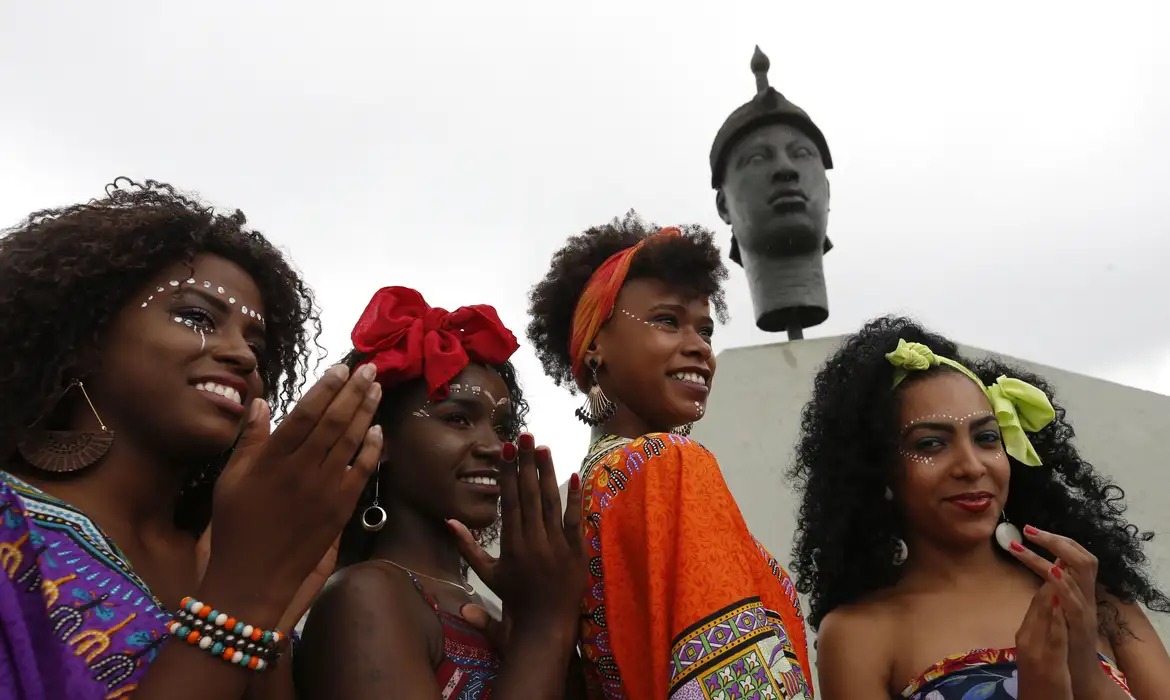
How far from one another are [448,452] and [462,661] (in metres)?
0.48

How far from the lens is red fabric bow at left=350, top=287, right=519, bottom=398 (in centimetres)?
238

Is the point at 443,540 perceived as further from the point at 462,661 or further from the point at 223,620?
the point at 223,620

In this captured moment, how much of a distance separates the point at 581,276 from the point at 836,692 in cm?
132

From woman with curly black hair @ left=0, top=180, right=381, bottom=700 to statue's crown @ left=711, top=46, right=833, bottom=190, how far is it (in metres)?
6.36

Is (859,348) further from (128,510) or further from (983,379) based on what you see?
(128,510)

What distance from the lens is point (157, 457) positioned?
6.29 feet

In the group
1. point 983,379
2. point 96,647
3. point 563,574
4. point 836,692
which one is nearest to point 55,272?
point 96,647

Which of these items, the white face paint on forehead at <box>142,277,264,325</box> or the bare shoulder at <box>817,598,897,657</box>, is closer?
the white face paint on forehead at <box>142,277,264,325</box>

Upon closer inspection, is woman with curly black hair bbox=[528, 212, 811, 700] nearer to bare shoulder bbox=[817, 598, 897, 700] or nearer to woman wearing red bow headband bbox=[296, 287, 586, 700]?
woman wearing red bow headband bbox=[296, 287, 586, 700]

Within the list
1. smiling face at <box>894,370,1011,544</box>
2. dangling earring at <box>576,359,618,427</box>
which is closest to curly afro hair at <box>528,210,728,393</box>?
dangling earring at <box>576,359,618,427</box>

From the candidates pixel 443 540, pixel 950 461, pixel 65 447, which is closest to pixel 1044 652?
pixel 950 461

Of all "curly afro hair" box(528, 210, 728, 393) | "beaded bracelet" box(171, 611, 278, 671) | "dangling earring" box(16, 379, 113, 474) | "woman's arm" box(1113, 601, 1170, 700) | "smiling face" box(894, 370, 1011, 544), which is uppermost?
"curly afro hair" box(528, 210, 728, 393)

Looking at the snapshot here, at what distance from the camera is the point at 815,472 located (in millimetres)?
3113

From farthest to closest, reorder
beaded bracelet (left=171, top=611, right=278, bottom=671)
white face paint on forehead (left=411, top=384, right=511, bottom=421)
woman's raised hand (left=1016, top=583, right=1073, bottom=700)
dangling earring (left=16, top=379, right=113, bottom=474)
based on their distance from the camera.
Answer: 1. white face paint on forehead (left=411, top=384, right=511, bottom=421)
2. woman's raised hand (left=1016, top=583, right=1073, bottom=700)
3. dangling earring (left=16, top=379, right=113, bottom=474)
4. beaded bracelet (left=171, top=611, right=278, bottom=671)
